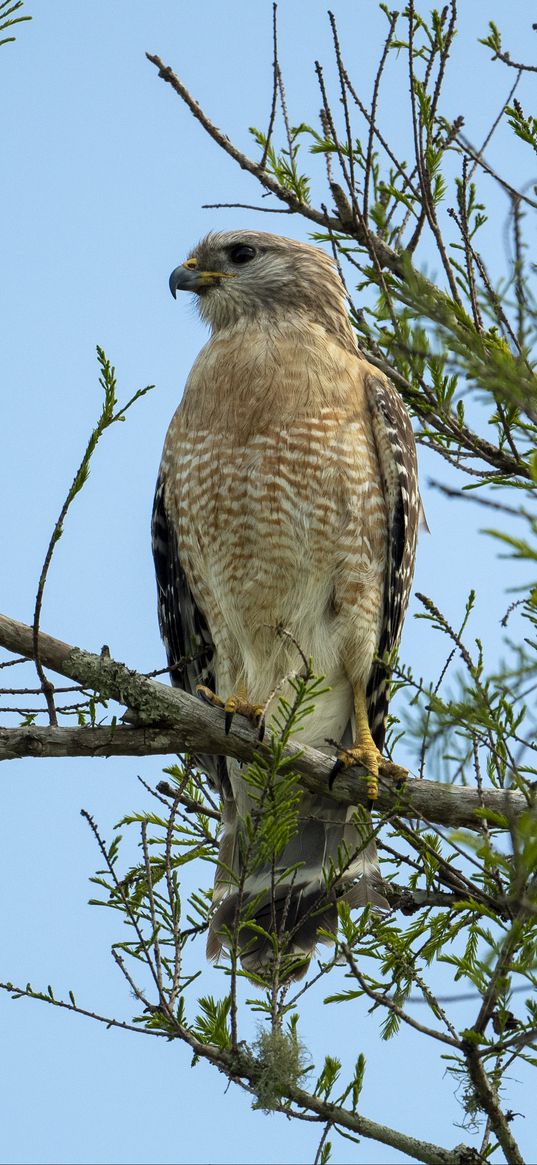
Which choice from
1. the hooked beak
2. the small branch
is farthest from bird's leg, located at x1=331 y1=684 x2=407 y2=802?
the hooked beak

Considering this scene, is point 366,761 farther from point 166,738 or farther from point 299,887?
point 166,738

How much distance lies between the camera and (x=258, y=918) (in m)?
5.14

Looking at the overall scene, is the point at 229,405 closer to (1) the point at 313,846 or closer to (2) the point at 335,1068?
(1) the point at 313,846

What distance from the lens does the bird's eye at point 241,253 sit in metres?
5.99

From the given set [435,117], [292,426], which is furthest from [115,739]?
[435,117]

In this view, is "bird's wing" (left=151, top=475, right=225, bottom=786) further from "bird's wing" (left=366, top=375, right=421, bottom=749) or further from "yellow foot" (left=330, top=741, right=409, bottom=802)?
"yellow foot" (left=330, top=741, right=409, bottom=802)

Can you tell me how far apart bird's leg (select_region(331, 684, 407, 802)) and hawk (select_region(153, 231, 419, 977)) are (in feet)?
0.04

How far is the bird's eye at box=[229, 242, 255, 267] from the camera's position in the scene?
599 cm

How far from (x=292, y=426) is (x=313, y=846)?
173 cm

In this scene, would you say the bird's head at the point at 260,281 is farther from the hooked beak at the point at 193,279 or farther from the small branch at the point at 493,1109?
the small branch at the point at 493,1109

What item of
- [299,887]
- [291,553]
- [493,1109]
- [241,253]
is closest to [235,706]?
[291,553]

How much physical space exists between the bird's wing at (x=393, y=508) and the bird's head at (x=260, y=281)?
511mm

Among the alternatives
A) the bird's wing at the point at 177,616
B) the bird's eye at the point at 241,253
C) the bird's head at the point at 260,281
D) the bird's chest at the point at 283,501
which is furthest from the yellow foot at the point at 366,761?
the bird's eye at the point at 241,253

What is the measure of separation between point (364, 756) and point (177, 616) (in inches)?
46.3
